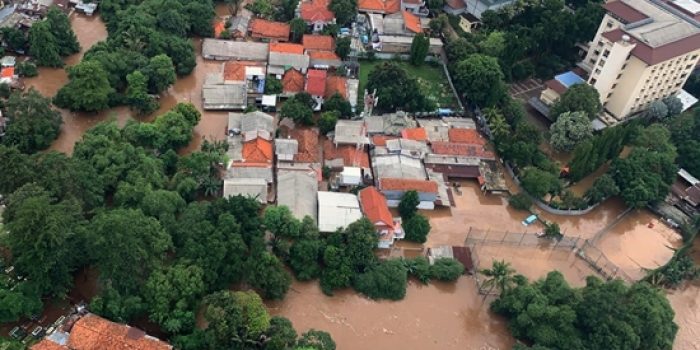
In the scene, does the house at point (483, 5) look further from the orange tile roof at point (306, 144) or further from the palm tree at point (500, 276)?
the palm tree at point (500, 276)

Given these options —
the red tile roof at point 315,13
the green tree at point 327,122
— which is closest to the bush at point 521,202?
the green tree at point 327,122

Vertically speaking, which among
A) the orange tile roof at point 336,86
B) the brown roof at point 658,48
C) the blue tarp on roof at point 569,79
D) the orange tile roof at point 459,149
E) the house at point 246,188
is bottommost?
the house at point 246,188

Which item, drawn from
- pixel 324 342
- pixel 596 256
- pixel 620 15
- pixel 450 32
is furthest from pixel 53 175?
pixel 620 15

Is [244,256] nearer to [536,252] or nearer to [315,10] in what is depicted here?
[536,252]

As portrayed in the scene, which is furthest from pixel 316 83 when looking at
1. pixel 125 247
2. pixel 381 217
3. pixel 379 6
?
pixel 125 247

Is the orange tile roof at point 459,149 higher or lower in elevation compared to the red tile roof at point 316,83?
lower
